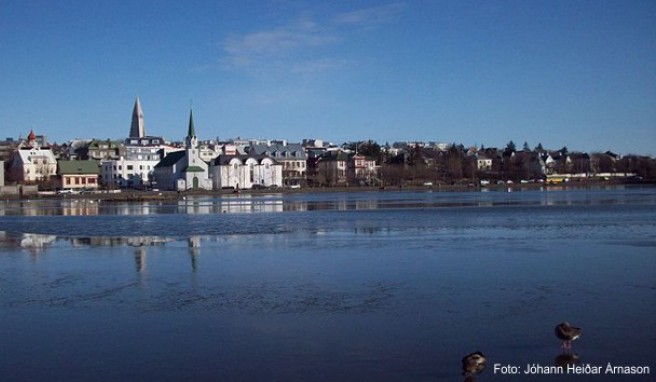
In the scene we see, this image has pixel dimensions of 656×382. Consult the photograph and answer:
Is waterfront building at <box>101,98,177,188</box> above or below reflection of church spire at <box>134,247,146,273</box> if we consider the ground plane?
above

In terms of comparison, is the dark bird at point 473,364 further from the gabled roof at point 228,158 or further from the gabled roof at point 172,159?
the gabled roof at point 228,158

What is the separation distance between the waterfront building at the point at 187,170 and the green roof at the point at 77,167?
9719mm

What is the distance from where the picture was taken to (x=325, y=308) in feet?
37.3

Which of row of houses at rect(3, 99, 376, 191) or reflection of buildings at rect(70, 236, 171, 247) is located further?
row of houses at rect(3, 99, 376, 191)

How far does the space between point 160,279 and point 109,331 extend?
461 centimetres

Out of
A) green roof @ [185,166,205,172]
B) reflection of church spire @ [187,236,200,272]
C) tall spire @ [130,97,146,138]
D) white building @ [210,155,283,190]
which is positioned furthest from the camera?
tall spire @ [130,97,146,138]

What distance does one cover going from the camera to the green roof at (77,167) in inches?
3962

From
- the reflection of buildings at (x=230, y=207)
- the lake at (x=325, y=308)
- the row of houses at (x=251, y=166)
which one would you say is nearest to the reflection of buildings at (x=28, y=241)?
the lake at (x=325, y=308)

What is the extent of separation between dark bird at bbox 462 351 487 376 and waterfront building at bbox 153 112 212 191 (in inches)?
3542

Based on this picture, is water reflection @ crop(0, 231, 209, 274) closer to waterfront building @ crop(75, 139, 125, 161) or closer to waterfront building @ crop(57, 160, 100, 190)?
waterfront building @ crop(57, 160, 100, 190)

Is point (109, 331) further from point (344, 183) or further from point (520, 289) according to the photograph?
point (344, 183)

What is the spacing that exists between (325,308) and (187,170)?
8742 centimetres

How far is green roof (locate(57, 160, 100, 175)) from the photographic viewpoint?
100625 millimetres

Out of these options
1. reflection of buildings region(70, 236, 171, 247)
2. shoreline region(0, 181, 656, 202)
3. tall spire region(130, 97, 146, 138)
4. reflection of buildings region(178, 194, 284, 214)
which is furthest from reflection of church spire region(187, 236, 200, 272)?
tall spire region(130, 97, 146, 138)
